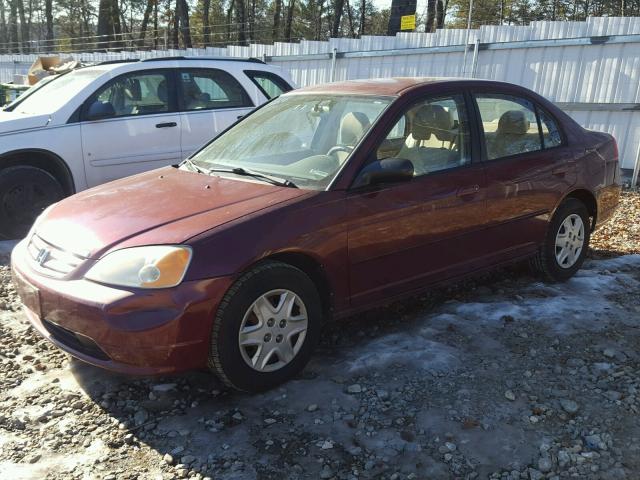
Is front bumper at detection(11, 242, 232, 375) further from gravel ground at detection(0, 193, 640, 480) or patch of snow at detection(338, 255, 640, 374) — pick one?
patch of snow at detection(338, 255, 640, 374)

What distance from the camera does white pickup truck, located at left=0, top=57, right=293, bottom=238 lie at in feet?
19.4

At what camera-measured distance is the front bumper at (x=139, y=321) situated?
2.85 meters

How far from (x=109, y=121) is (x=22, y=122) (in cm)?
83

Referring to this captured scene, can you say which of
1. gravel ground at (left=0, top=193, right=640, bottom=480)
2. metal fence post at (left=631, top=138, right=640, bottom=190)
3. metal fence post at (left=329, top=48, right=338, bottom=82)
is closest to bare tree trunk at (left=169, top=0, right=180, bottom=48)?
metal fence post at (left=329, top=48, right=338, bottom=82)

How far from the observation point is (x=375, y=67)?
37.3 feet

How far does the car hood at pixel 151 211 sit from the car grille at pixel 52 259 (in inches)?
1.4

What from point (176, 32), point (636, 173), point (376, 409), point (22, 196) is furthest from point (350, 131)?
point (176, 32)

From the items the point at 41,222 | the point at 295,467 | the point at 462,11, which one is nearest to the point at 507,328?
the point at 295,467

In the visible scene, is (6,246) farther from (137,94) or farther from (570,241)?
(570,241)

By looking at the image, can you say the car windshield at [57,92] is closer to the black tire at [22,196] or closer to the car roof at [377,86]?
the black tire at [22,196]

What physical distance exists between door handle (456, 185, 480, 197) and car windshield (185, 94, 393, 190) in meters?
0.78

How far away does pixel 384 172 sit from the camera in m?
3.51

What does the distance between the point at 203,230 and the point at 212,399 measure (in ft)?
3.04

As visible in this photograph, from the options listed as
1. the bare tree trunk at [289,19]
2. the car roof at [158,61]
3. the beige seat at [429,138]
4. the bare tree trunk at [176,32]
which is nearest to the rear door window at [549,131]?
the beige seat at [429,138]
